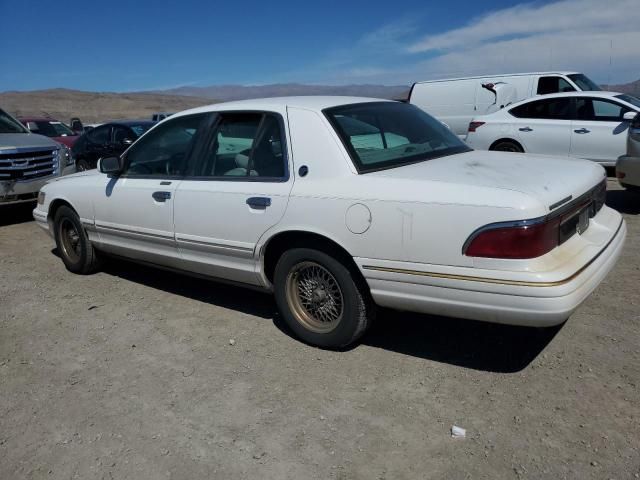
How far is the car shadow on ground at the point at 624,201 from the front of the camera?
7.52 meters

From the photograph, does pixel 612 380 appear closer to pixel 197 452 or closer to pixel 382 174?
pixel 382 174

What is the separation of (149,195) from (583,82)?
426 inches

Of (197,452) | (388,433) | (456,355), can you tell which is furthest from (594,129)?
(197,452)

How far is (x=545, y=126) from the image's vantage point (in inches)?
385

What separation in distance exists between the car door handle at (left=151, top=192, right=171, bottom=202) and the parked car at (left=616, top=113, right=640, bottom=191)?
5492 mm

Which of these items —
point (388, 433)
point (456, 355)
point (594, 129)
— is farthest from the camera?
point (594, 129)

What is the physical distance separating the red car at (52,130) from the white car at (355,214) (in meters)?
12.6

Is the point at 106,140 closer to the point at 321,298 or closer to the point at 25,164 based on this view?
the point at 25,164

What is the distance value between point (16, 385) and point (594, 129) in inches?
349

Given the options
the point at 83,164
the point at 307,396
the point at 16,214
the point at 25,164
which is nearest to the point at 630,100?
the point at 307,396

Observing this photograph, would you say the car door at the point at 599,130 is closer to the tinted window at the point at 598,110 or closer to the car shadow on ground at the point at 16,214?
the tinted window at the point at 598,110

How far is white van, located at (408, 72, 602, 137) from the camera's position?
12.2 meters

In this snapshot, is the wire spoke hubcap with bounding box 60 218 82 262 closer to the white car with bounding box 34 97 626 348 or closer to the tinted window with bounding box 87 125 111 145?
the white car with bounding box 34 97 626 348

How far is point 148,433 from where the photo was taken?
3.12m
